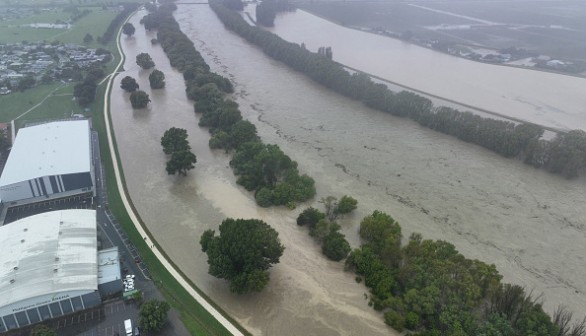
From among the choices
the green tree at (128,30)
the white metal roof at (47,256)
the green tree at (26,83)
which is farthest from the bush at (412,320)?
the green tree at (128,30)

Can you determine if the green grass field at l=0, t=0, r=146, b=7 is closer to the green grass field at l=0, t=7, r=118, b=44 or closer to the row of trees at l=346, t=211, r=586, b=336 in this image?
the green grass field at l=0, t=7, r=118, b=44

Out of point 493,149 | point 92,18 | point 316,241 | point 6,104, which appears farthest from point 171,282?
point 92,18

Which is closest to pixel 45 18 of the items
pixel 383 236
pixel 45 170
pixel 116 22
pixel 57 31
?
pixel 57 31

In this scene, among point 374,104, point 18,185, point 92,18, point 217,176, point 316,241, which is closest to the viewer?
point 316,241

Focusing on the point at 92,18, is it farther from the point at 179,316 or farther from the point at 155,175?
the point at 179,316

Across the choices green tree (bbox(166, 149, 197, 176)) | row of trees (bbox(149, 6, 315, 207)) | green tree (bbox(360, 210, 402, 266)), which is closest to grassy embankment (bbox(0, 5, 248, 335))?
green tree (bbox(166, 149, 197, 176))

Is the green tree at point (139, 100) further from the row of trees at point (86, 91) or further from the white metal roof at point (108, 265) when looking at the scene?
the white metal roof at point (108, 265)
